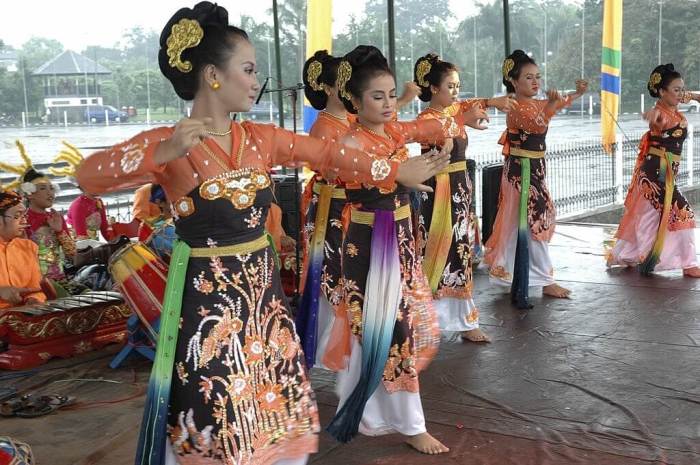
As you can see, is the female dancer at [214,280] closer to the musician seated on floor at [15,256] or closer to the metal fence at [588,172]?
the musician seated on floor at [15,256]

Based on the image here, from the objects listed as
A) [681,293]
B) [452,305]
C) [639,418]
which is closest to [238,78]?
[639,418]

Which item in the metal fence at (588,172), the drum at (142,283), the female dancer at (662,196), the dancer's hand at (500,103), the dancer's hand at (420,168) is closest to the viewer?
the dancer's hand at (420,168)

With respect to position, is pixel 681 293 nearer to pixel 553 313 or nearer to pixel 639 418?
pixel 553 313

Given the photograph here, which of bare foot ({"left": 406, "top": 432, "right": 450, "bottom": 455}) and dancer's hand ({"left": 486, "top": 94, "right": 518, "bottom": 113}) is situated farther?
dancer's hand ({"left": 486, "top": 94, "right": 518, "bottom": 113})

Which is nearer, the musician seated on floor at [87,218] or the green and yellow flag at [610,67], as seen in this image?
the musician seated on floor at [87,218]

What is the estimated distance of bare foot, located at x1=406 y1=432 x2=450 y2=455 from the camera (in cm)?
352

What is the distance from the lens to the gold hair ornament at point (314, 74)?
4.69 metres

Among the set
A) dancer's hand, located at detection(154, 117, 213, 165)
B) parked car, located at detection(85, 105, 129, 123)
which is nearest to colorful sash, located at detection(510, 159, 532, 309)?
dancer's hand, located at detection(154, 117, 213, 165)

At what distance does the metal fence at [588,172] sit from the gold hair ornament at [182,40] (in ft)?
30.3

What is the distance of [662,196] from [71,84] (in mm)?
5090

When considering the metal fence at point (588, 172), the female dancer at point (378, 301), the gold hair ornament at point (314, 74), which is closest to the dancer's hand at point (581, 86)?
the gold hair ornament at point (314, 74)

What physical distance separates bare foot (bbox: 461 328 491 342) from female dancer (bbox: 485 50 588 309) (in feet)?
2.40

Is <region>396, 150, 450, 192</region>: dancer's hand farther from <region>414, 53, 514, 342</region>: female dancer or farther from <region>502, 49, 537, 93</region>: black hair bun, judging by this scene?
<region>502, 49, 537, 93</region>: black hair bun

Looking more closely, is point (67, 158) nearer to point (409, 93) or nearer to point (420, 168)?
point (409, 93)
